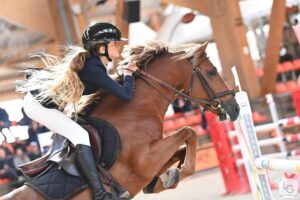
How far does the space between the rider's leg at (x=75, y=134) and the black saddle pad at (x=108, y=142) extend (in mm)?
102

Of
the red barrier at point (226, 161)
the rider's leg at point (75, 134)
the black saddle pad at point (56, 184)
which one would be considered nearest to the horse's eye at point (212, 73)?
the rider's leg at point (75, 134)

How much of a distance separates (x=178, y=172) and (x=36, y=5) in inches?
282

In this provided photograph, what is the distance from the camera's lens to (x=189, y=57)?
3666 mm

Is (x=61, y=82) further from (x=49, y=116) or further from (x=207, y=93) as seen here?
(x=207, y=93)

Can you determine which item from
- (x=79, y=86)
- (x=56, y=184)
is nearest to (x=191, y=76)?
(x=79, y=86)

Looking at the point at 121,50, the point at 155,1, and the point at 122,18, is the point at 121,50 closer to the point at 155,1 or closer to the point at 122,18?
the point at 122,18

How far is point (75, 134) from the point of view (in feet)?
10.6

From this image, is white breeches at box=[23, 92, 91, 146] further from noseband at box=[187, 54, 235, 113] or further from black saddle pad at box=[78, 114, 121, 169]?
noseband at box=[187, 54, 235, 113]

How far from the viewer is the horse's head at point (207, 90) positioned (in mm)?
3631

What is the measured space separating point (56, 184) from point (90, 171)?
20cm

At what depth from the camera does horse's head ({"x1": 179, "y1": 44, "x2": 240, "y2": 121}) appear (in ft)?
11.9

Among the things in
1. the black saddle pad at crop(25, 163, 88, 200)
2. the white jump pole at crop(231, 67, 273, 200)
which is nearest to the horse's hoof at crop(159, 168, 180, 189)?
the black saddle pad at crop(25, 163, 88, 200)

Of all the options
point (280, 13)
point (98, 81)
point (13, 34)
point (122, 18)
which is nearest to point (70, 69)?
point (98, 81)

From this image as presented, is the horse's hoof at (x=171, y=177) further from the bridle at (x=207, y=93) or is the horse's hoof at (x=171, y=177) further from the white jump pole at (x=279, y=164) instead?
the white jump pole at (x=279, y=164)
